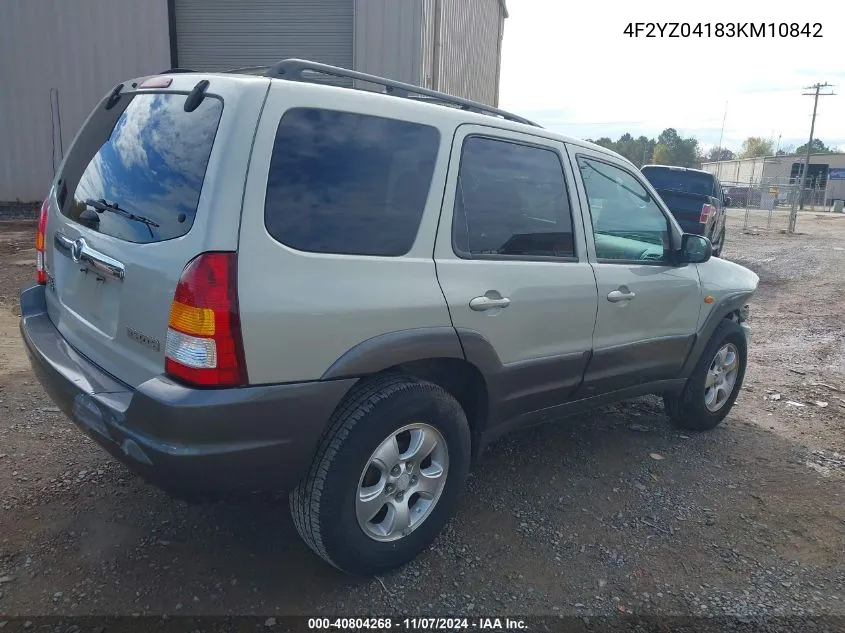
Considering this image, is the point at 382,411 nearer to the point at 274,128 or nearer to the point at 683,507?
the point at 274,128

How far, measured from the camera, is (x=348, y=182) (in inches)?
96.2

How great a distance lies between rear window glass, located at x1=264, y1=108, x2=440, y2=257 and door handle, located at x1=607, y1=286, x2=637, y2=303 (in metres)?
1.29

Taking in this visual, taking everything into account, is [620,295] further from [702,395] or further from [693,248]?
[702,395]

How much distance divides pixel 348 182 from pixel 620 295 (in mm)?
1726

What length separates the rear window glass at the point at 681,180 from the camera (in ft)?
40.0

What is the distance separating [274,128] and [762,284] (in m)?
10.9

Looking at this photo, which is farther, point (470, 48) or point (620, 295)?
point (470, 48)

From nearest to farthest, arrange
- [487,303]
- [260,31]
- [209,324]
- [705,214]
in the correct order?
[209,324] → [487,303] → [705,214] → [260,31]

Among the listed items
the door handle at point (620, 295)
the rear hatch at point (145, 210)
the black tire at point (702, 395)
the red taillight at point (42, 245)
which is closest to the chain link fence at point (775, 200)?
the black tire at point (702, 395)

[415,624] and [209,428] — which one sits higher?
[209,428]

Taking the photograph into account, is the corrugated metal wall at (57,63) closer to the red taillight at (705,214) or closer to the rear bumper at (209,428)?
the red taillight at (705,214)

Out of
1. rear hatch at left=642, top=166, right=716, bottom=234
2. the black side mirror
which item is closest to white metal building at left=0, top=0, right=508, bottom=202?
rear hatch at left=642, top=166, right=716, bottom=234

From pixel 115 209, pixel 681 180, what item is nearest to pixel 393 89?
pixel 115 209

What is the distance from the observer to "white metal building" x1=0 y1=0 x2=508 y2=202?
11.4 m
